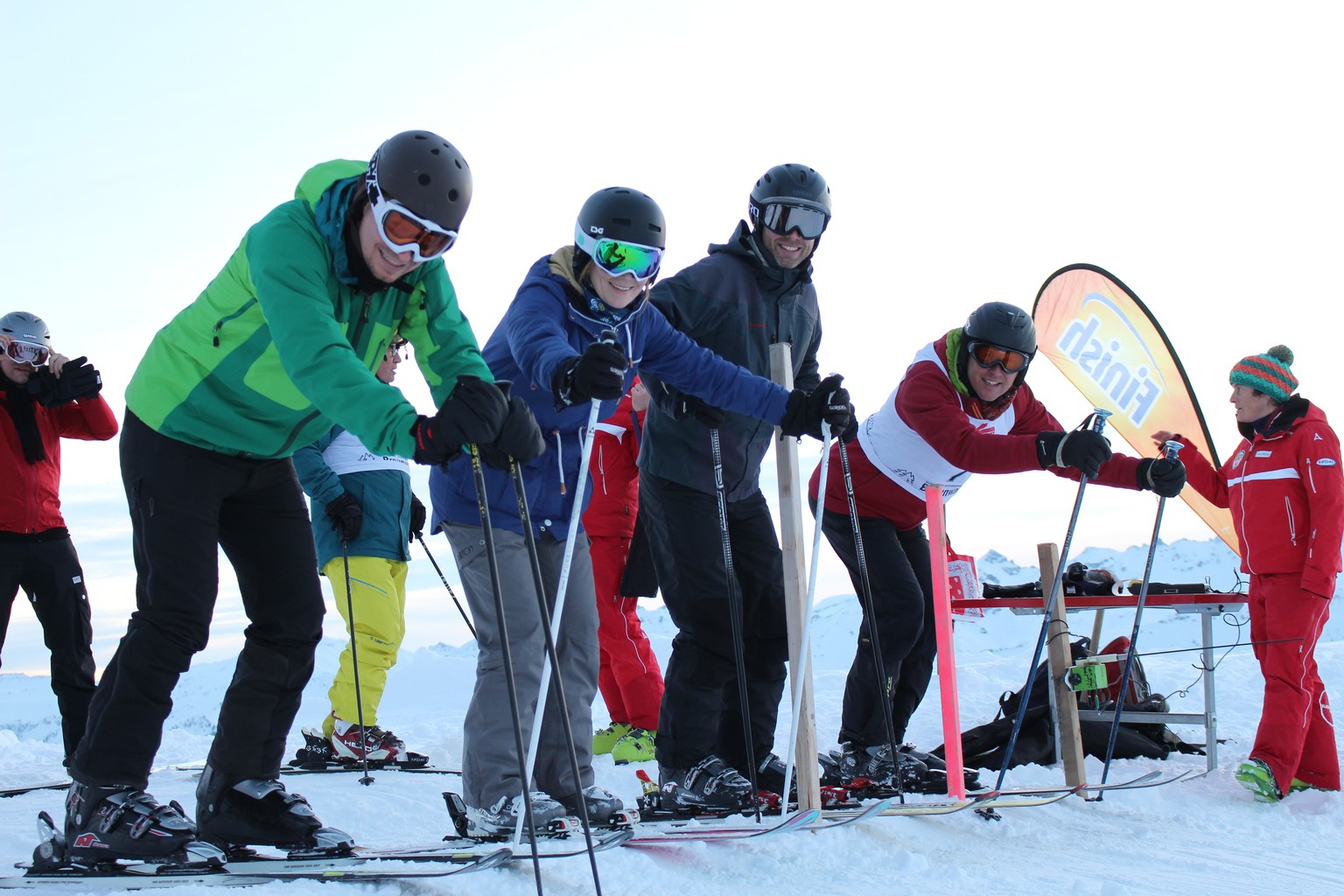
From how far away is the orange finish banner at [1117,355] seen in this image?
8383mm

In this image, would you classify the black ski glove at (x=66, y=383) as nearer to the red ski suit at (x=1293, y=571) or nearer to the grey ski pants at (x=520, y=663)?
the grey ski pants at (x=520, y=663)

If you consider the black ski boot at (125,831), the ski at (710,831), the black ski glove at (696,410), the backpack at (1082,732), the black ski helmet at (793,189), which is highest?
the black ski helmet at (793,189)

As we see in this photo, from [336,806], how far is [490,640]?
6.14 feet

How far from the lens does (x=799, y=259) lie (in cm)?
439

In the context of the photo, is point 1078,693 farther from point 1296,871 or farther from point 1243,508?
point 1296,871

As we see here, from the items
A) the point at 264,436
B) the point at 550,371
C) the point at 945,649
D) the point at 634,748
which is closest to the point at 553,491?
the point at 550,371

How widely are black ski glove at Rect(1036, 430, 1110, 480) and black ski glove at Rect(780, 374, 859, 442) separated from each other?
0.90m

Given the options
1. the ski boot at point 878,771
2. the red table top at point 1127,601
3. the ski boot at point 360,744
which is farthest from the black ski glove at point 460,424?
the ski boot at point 360,744

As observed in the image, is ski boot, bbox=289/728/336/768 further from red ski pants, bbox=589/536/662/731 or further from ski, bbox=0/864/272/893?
ski, bbox=0/864/272/893

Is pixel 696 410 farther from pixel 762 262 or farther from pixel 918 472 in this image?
pixel 918 472

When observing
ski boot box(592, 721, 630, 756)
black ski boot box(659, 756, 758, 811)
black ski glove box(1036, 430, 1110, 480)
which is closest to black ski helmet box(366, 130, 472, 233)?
black ski boot box(659, 756, 758, 811)

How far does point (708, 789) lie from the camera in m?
3.86

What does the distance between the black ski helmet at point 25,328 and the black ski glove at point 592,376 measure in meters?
3.58

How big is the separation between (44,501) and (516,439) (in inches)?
154
